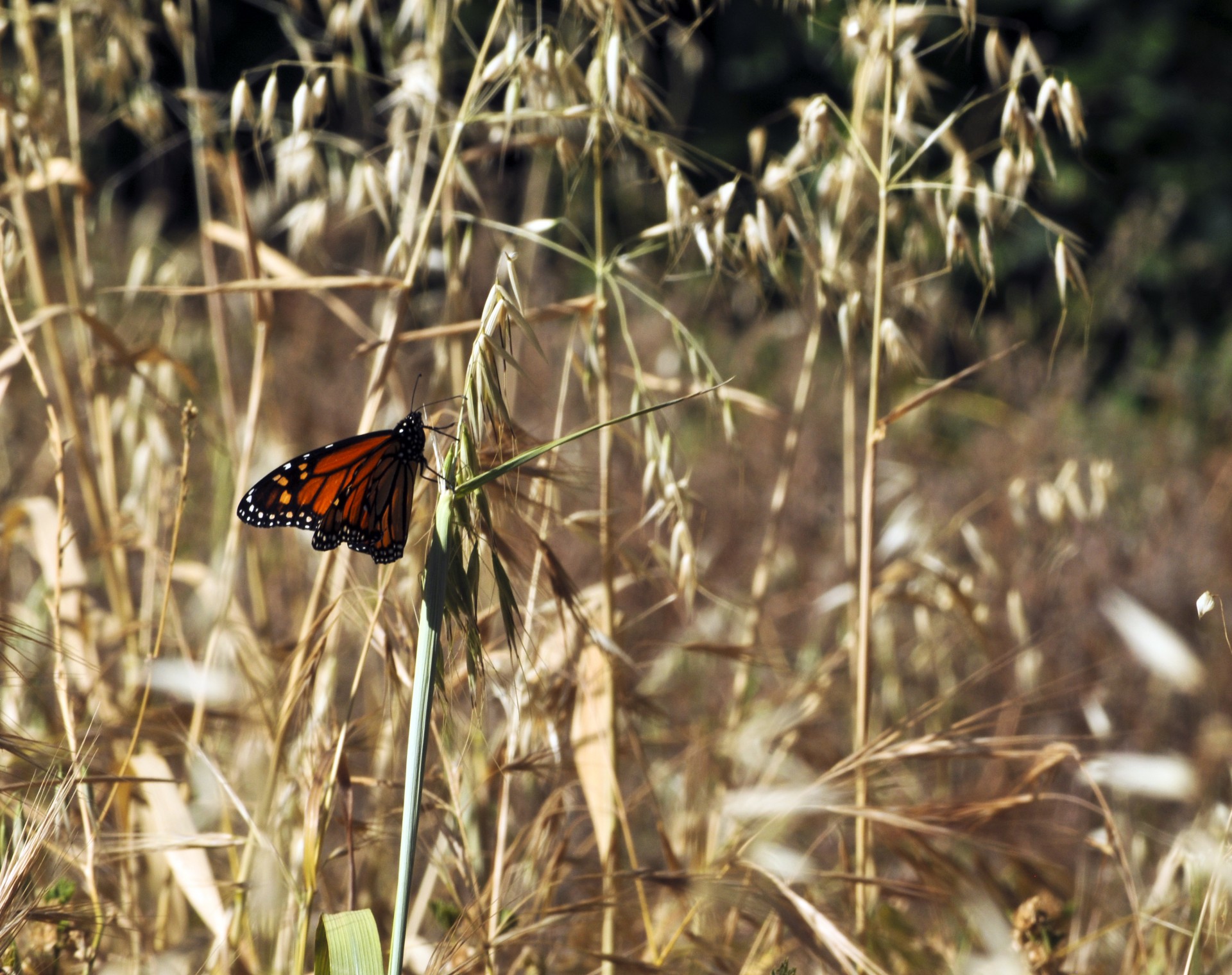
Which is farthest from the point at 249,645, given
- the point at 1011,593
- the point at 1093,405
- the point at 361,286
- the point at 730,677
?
the point at 1093,405

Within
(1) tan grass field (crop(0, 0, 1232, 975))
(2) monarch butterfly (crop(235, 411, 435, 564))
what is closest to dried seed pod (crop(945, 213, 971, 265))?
(1) tan grass field (crop(0, 0, 1232, 975))

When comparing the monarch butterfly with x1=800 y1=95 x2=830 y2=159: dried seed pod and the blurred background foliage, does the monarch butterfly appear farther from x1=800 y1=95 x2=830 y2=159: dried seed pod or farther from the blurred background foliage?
the blurred background foliage

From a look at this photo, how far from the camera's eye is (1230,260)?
651 centimetres

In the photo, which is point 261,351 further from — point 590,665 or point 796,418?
point 796,418

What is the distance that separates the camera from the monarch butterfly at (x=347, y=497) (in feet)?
3.27

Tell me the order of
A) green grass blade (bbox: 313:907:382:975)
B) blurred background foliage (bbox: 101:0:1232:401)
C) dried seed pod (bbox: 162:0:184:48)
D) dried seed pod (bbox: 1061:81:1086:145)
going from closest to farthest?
green grass blade (bbox: 313:907:382:975) < dried seed pod (bbox: 1061:81:1086:145) < dried seed pod (bbox: 162:0:184:48) < blurred background foliage (bbox: 101:0:1232:401)

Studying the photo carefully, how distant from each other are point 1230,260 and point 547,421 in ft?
16.5

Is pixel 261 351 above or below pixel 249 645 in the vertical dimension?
above

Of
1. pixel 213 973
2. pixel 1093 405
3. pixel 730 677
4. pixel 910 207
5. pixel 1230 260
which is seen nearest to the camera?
pixel 213 973

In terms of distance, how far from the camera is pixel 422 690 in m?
0.70

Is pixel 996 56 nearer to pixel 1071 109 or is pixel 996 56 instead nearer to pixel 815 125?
pixel 1071 109

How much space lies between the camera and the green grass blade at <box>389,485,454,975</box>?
690mm

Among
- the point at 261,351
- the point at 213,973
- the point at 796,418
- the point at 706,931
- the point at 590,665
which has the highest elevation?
the point at 261,351

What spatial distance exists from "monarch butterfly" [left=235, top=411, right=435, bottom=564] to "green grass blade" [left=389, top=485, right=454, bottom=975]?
0.93 ft
